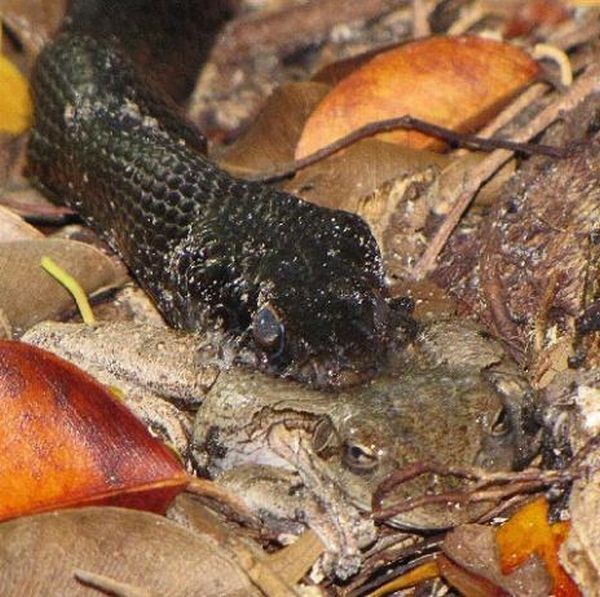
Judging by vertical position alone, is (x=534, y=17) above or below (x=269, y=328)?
above

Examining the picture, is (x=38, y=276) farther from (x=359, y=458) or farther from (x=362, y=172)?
(x=359, y=458)

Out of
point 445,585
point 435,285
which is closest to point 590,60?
point 435,285

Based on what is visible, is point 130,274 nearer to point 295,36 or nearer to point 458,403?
point 458,403

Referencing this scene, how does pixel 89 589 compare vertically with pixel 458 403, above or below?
below

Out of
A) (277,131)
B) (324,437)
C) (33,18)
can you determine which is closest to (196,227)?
(277,131)

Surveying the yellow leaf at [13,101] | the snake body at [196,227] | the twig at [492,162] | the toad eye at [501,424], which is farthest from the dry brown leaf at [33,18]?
the toad eye at [501,424]

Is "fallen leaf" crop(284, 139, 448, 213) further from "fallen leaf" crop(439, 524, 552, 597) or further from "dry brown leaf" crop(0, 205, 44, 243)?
"fallen leaf" crop(439, 524, 552, 597)
